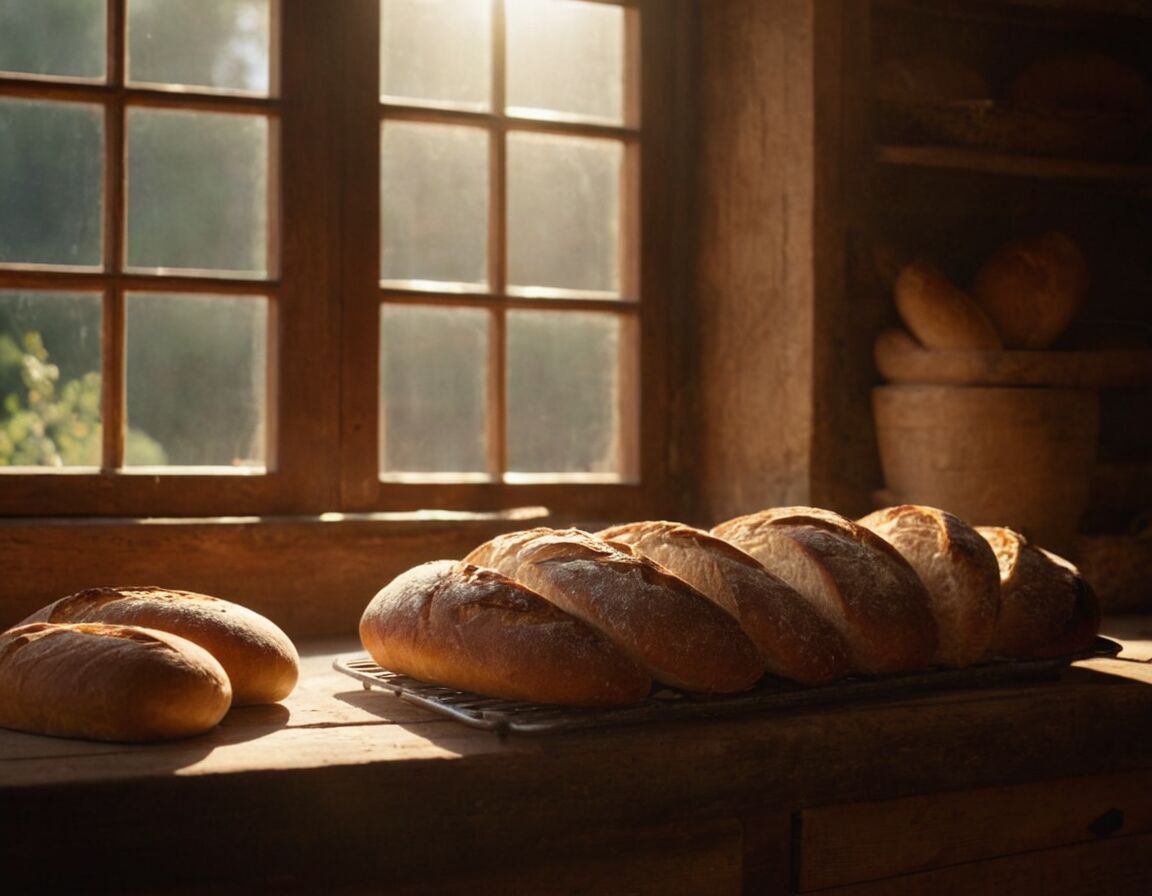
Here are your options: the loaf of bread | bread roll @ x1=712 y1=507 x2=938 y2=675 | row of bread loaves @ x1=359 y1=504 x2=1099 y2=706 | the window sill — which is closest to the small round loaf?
row of bread loaves @ x1=359 y1=504 x2=1099 y2=706

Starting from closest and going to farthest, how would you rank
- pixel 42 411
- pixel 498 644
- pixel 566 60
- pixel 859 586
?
pixel 498 644 → pixel 859 586 → pixel 42 411 → pixel 566 60

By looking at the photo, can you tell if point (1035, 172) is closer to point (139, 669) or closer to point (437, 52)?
point (437, 52)

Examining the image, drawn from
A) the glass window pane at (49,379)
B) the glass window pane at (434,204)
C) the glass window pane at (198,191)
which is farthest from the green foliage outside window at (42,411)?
the glass window pane at (434,204)

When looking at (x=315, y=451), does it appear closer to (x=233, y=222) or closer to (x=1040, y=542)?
(x=233, y=222)

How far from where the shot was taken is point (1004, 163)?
253 cm

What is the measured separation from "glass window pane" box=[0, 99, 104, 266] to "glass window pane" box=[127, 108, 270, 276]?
0.20 feet

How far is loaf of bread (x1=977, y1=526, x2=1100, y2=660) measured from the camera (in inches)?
68.0

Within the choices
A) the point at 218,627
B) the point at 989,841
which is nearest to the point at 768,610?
the point at 989,841

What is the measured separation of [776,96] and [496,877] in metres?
1.69

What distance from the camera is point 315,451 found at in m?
2.40

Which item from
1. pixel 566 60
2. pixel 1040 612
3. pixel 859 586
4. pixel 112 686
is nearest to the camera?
pixel 112 686

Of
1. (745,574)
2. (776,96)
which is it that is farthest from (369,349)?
(745,574)

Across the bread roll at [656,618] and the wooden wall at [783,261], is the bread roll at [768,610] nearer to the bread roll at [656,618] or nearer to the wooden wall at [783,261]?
the bread roll at [656,618]

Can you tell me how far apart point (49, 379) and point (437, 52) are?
932mm
